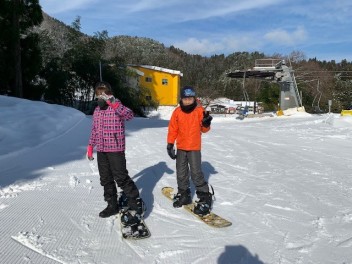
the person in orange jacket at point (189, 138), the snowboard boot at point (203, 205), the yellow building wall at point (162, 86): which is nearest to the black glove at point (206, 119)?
the person in orange jacket at point (189, 138)

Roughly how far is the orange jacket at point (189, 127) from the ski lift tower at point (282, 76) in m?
20.3

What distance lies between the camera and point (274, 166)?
733 cm

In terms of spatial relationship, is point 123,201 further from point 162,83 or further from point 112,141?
point 162,83

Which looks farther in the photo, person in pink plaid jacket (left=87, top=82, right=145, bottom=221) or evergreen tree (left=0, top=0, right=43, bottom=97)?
evergreen tree (left=0, top=0, right=43, bottom=97)

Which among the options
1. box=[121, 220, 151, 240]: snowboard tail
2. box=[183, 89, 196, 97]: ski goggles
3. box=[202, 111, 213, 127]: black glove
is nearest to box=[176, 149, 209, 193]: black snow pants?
box=[202, 111, 213, 127]: black glove

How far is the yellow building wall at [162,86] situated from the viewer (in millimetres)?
43000

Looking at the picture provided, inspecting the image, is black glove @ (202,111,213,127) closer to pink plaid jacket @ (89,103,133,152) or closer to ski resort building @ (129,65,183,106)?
pink plaid jacket @ (89,103,133,152)

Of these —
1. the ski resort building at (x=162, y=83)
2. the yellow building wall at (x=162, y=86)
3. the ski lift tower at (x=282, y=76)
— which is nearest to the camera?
the ski lift tower at (x=282, y=76)

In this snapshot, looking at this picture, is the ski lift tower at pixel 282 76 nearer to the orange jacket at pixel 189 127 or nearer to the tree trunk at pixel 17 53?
the tree trunk at pixel 17 53

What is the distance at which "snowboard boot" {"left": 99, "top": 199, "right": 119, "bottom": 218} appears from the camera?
13.1ft

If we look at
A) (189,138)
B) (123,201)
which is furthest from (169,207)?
(189,138)

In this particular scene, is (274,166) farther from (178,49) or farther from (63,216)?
(178,49)

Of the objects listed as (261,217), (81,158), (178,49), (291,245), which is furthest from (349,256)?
(178,49)

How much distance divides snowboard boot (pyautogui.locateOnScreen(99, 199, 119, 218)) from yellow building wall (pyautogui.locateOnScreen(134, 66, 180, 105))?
39190mm
